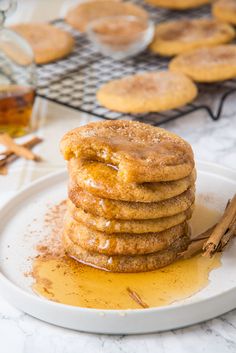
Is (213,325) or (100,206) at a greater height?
(100,206)

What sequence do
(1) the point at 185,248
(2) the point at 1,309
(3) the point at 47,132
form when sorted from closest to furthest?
(2) the point at 1,309 < (1) the point at 185,248 < (3) the point at 47,132

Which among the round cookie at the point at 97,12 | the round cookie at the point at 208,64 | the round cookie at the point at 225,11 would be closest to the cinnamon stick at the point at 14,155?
the round cookie at the point at 208,64

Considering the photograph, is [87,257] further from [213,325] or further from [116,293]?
[213,325]

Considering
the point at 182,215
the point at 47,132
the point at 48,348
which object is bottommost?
the point at 47,132

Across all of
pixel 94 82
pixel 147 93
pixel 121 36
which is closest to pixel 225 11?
pixel 121 36

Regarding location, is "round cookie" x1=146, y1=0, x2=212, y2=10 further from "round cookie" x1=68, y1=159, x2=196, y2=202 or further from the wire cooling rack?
"round cookie" x1=68, y1=159, x2=196, y2=202

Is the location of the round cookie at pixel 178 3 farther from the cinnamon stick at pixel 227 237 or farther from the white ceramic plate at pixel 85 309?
the cinnamon stick at pixel 227 237

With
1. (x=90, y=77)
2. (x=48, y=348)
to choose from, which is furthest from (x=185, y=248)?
(x=90, y=77)
